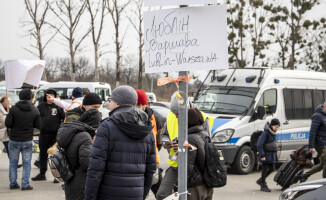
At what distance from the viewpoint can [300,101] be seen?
12945 mm

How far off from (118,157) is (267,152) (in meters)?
6.31

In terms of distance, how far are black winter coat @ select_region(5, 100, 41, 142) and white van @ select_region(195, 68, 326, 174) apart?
169 inches

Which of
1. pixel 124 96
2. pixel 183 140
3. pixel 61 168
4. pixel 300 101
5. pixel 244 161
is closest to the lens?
pixel 183 140

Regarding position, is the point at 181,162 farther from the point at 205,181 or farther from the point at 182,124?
the point at 205,181

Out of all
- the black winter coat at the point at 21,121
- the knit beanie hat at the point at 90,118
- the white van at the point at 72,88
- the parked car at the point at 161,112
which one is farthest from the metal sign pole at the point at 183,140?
the white van at the point at 72,88

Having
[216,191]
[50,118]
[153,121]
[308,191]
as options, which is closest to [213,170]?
[308,191]

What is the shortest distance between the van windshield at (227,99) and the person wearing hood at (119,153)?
788cm

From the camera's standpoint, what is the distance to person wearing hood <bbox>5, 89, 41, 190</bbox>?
8734 mm

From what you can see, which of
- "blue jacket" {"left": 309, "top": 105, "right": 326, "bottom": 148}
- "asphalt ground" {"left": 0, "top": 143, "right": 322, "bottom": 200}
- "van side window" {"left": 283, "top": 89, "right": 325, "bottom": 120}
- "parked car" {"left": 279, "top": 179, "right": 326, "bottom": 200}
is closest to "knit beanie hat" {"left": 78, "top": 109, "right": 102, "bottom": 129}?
"parked car" {"left": 279, "top": 179, "right": 326, "bottom": 200}

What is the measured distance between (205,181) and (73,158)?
1364mm

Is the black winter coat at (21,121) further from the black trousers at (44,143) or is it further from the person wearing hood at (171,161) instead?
the person wearing hood at (171,161)

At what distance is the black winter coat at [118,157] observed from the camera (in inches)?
153

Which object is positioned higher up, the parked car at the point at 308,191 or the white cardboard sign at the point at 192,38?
the white cardboard sign at the point at 192,38

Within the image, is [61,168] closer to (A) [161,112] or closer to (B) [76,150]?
(B) [76,150]
